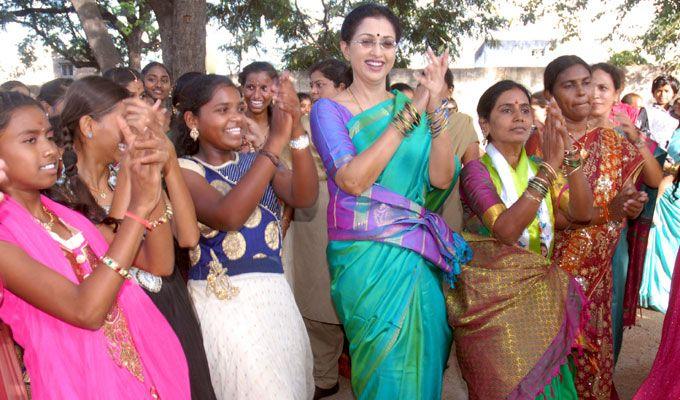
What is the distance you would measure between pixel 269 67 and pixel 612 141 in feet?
6.73

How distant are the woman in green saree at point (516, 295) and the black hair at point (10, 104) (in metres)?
1.81

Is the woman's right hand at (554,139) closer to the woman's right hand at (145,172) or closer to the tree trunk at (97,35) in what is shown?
the woman's right hand at (145,172)

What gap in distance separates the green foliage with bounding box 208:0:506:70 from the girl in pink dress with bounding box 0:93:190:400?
406 inches

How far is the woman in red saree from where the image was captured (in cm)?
321

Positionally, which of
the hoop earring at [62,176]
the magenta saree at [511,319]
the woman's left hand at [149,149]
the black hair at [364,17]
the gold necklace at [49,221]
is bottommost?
the magenta saree at [511,319]

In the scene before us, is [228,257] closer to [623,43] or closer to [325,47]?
[325,47]

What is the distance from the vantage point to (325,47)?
12.3 metres

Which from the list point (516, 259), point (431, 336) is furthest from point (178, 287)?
point (516, 259)

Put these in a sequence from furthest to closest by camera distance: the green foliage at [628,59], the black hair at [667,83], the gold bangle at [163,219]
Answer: the green foliage at [628,59] < the black hair at [667,83] < the gold bangle at [163,219]

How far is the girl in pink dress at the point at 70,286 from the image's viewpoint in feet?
5.57

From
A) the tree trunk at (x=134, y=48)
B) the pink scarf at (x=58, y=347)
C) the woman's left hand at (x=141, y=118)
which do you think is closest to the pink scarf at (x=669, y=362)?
the pink scarf at (x=58, y=347)

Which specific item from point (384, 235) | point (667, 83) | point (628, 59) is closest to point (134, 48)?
point (667, 83)

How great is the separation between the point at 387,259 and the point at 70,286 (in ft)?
4.23

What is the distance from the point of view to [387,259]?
8.67ft
